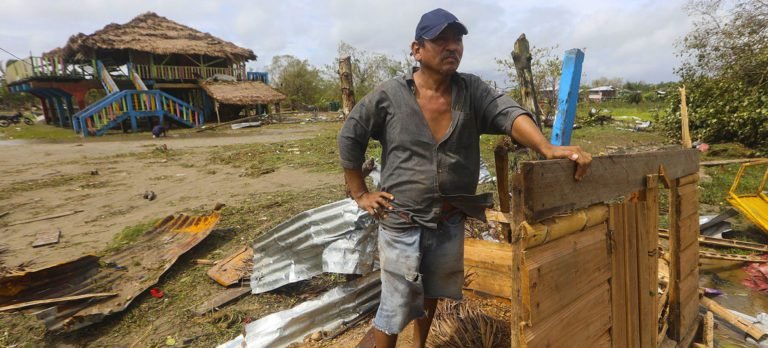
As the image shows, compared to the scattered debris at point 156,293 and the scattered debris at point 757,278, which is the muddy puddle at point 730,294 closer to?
the scattered debris at point 757,278

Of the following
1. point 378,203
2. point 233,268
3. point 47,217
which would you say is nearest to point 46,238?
point 47,217

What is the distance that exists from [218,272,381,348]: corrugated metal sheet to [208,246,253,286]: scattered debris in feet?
3.07

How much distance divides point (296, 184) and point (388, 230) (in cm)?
616

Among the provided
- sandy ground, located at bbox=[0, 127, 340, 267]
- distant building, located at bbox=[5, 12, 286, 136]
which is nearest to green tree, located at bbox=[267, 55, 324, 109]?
distant building, located at bbox=[5, 12, 286, 136]

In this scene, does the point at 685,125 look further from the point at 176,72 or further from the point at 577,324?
the point at 176,72

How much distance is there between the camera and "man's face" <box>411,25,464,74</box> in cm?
187

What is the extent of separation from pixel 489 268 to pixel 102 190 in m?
8.05

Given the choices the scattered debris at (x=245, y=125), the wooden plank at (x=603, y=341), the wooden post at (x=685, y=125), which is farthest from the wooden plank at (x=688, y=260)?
the scattered debris at (x=245, y=125)

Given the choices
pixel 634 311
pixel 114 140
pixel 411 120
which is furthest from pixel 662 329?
pixel 114 140

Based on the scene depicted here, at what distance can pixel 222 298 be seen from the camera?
3625 millimetres

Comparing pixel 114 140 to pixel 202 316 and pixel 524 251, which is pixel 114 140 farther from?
pixel 524 251

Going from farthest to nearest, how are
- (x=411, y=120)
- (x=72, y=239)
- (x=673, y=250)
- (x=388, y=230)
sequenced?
(x=72, y=239) < (x=673, y=250) < (x=388, y=230) < (x=411, y=120)

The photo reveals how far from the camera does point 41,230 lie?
565 cm

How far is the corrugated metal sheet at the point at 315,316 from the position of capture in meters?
2.97
